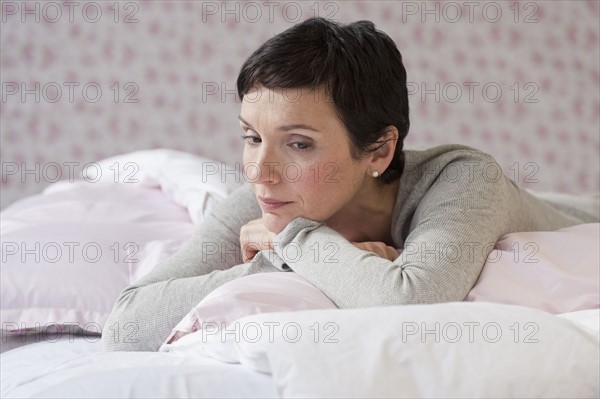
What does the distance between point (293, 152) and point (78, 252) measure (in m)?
0.57

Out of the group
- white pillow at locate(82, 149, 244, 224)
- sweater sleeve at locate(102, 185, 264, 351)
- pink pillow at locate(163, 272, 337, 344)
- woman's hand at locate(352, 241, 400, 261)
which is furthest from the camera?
white pillow at locate(82, 149, 244, 224)

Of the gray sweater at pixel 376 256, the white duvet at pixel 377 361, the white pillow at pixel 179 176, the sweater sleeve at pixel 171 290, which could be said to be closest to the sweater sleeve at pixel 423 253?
the gray sweater at pixel 376 256

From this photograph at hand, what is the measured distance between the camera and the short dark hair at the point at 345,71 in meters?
1.36

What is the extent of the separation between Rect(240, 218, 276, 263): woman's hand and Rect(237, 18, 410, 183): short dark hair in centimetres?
20

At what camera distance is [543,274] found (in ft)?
4.29

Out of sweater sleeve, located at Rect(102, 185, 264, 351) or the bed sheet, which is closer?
the bed sheet

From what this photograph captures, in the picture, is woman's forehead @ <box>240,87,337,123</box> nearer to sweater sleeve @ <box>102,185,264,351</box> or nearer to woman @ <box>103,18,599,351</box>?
woman @ <box>103,18,599,351</box>

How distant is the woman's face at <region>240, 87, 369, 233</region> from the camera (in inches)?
52.7

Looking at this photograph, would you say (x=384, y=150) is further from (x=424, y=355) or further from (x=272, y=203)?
(x=424, y=355)

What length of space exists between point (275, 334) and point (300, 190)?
1.65 ft

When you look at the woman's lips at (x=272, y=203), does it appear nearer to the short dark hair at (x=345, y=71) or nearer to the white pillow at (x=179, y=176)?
the short dark hair at (x=345, y=71)

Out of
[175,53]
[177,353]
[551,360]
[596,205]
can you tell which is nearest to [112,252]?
[177,353]

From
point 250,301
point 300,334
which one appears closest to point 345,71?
point 250,301

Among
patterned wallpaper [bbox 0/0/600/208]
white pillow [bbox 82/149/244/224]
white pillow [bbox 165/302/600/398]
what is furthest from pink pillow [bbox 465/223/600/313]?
patterned wallpaper [bbox 0/0/600/208]
